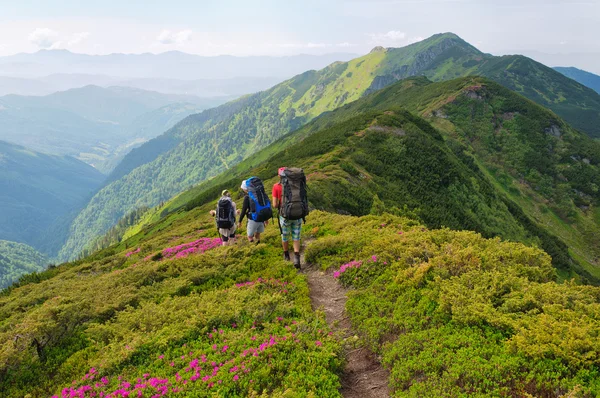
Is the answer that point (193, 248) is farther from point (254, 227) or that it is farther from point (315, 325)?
point (315, 325)

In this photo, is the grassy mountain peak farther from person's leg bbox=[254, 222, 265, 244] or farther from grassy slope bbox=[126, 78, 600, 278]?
grassy slope bbox=[126, 78, 600, 278]

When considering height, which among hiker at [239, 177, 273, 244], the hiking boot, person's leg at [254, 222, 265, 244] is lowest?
the hiking boot

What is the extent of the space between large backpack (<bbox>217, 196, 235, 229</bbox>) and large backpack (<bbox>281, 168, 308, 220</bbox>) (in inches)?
176

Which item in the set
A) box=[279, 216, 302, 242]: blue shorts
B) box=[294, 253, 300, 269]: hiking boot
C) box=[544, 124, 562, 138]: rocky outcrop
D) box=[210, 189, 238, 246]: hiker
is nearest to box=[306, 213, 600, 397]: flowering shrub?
box=[294, 253, 300, 269]: hiking boot

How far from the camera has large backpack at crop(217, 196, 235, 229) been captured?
54.5 feet

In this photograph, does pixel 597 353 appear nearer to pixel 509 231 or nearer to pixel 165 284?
pixel 165 284

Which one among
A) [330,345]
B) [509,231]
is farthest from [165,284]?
[509,231]

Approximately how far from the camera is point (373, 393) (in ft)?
24.1

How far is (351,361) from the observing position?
27.8 ft

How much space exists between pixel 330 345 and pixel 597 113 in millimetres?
249863

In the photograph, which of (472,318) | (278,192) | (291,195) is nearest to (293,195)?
(291,195)

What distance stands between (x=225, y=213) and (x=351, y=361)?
404 inches

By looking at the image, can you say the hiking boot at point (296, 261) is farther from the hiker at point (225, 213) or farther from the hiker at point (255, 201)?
the hiker at point (225, 213)

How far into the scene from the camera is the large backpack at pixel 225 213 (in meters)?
16.6
